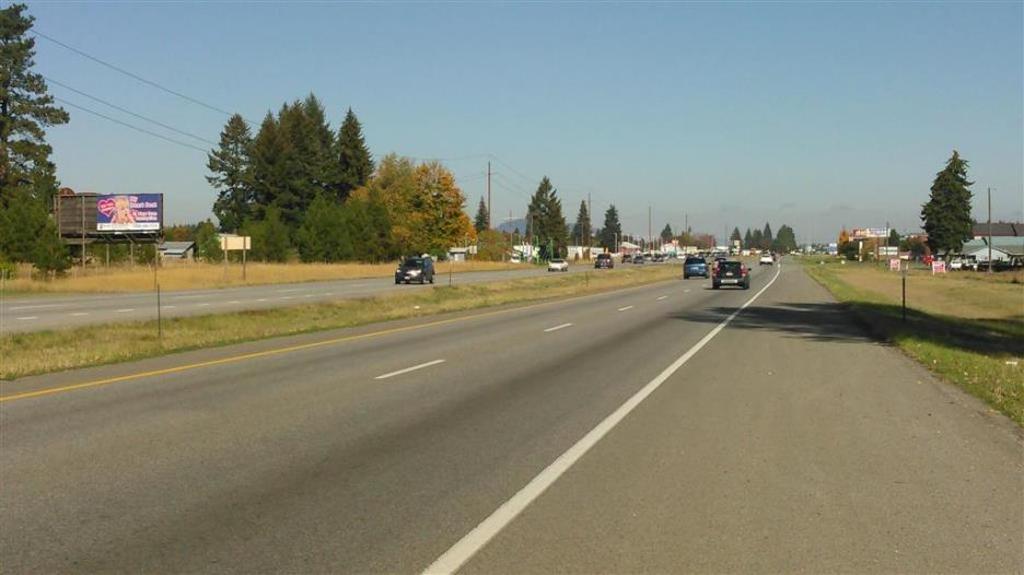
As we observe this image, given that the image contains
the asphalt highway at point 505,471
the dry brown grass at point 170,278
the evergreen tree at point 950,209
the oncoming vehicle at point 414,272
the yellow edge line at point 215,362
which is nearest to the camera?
the asphalt highway at point 505,471

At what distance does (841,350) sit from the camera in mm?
18734

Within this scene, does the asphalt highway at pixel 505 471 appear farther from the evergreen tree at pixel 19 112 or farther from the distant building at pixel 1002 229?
the distant building at pixel 1002 229

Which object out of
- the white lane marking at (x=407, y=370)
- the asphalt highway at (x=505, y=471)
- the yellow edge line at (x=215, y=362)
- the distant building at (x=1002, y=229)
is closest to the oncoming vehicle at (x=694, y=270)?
the yellow edge line at (x=215, y=362)

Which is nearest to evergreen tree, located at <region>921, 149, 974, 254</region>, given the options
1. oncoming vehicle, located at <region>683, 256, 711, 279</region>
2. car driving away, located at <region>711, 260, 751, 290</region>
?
oncoming vehicle, located at <region>683, 256, 711, 279</region>

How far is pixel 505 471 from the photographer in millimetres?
7641

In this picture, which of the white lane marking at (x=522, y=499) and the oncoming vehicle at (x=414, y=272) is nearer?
the white lane marking at (x=522, y=499)

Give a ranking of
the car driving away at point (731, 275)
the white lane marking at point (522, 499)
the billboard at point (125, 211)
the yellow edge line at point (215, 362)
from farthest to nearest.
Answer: the billboard at point (125, 211) → the car driving away at point (731, 275) → the yellow edge line at point (215, 362) → the white lane marking at point (522, 499)

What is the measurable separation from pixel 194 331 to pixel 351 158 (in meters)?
102

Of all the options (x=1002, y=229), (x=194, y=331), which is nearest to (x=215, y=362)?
(x=194, y=331)

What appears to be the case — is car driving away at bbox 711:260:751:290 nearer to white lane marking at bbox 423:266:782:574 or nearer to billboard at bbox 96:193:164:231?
white lane marking at bbox 423:266:782:574

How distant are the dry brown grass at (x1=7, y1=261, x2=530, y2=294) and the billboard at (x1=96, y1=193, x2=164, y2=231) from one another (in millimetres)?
7340

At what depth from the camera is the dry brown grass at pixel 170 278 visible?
163 feet

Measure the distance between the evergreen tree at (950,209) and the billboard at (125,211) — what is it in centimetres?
9453

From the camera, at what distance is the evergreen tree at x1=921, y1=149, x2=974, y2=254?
115562 mm
